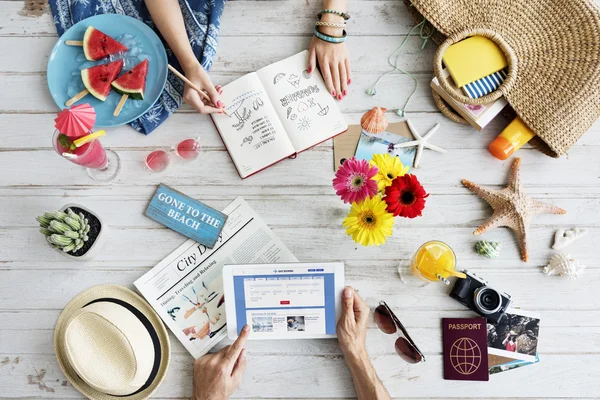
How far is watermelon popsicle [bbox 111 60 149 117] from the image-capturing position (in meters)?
1.47

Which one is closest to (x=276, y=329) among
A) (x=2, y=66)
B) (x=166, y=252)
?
(x=166, y=252)

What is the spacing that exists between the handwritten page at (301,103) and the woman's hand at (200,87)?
0.59 feet

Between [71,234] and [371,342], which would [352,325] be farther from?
[71,234]

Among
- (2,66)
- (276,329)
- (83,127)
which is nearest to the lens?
(83,127)

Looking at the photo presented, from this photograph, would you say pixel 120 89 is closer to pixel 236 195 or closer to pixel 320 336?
pixel 236 195

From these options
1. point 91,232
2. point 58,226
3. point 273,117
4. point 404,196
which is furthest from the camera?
point 273,117

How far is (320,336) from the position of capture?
1473 millimetres

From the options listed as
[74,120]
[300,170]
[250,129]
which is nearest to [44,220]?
[74,120]

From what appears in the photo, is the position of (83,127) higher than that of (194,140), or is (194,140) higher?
(83,127)

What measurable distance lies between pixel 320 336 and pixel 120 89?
1.03 meters

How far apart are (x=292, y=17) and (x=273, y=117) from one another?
37 centimetres

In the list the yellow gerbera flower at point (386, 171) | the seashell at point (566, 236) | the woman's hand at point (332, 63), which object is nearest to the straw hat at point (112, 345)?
the yellow gerbera flower at point (386, 171)

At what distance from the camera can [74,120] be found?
1186 mm

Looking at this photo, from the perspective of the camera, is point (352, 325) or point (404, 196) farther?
point (352, 325)
